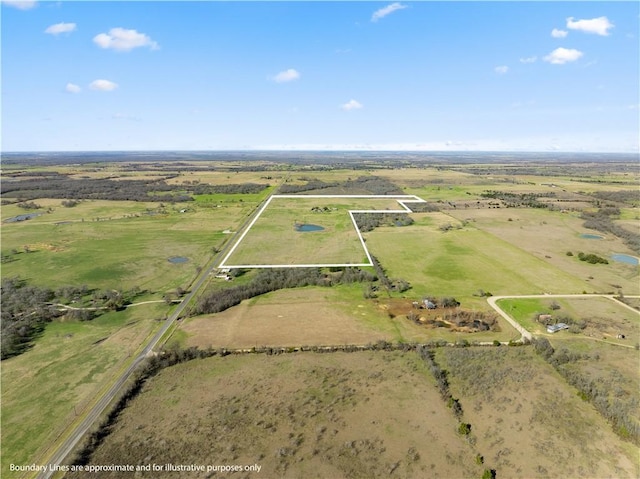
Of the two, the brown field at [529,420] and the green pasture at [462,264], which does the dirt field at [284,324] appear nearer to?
the brown field at [529,420]

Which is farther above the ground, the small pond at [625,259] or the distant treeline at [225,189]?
the distant treeline at [225,189]

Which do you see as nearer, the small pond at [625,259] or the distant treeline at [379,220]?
the small pond at [625,259]

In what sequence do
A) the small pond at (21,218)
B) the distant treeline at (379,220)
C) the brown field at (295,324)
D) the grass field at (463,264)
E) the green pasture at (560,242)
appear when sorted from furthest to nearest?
the small pond at (21,218) → the distant treeline at (379,220) → the green pasture at (560,242) → the grass field at (463,264) → the brown field at (295,324)

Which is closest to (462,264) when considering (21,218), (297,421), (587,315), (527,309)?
(527,309)

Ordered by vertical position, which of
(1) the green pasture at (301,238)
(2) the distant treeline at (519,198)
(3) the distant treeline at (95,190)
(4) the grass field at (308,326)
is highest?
(3) the distant treeline at (95,190)

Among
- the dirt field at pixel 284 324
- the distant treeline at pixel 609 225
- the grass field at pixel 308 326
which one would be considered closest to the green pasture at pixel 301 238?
the dirt field at pixel 284 324

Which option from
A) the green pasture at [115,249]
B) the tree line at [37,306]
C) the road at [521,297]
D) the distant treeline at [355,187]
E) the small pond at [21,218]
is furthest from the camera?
the distant treeline at [355,187]

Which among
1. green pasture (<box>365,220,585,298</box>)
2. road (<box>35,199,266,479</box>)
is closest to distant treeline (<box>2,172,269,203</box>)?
green pasture (<box>365,220,585,298</box>)
